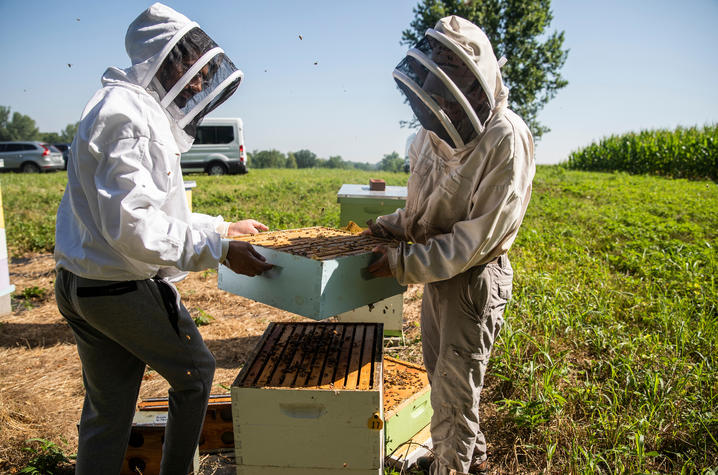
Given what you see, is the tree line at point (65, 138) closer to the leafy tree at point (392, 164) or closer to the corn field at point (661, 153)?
the leafy tree at point (392, 164)

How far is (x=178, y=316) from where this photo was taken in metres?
1.97

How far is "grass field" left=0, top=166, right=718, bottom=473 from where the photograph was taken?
264 cm

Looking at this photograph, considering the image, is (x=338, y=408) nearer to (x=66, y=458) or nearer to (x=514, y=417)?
(x=514, y=417)

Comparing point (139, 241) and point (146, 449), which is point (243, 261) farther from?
point (146, 449)

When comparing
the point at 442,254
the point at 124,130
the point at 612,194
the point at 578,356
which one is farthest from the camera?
the point at 612,194

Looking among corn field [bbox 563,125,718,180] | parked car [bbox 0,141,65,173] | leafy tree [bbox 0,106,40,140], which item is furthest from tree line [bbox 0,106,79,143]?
corn field [bbox 563,125,718,180]

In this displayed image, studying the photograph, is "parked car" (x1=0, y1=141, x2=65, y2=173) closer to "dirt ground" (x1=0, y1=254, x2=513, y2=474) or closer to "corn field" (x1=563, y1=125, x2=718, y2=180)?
"dirt ground" (x1=0, y1=254, x2=513, y2=474)

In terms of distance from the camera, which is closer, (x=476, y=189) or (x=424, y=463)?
(x=476, y=189)

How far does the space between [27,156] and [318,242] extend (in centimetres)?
2464

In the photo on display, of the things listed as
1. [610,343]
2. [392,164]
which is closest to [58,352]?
[610,343]

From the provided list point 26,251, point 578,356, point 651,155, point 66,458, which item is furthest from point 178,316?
point 651,155

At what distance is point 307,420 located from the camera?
1972 millimetres

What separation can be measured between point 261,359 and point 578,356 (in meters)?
2.54

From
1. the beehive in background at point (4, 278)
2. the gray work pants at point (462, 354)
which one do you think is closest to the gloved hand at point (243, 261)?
the gray work pants at point (462, 354)
